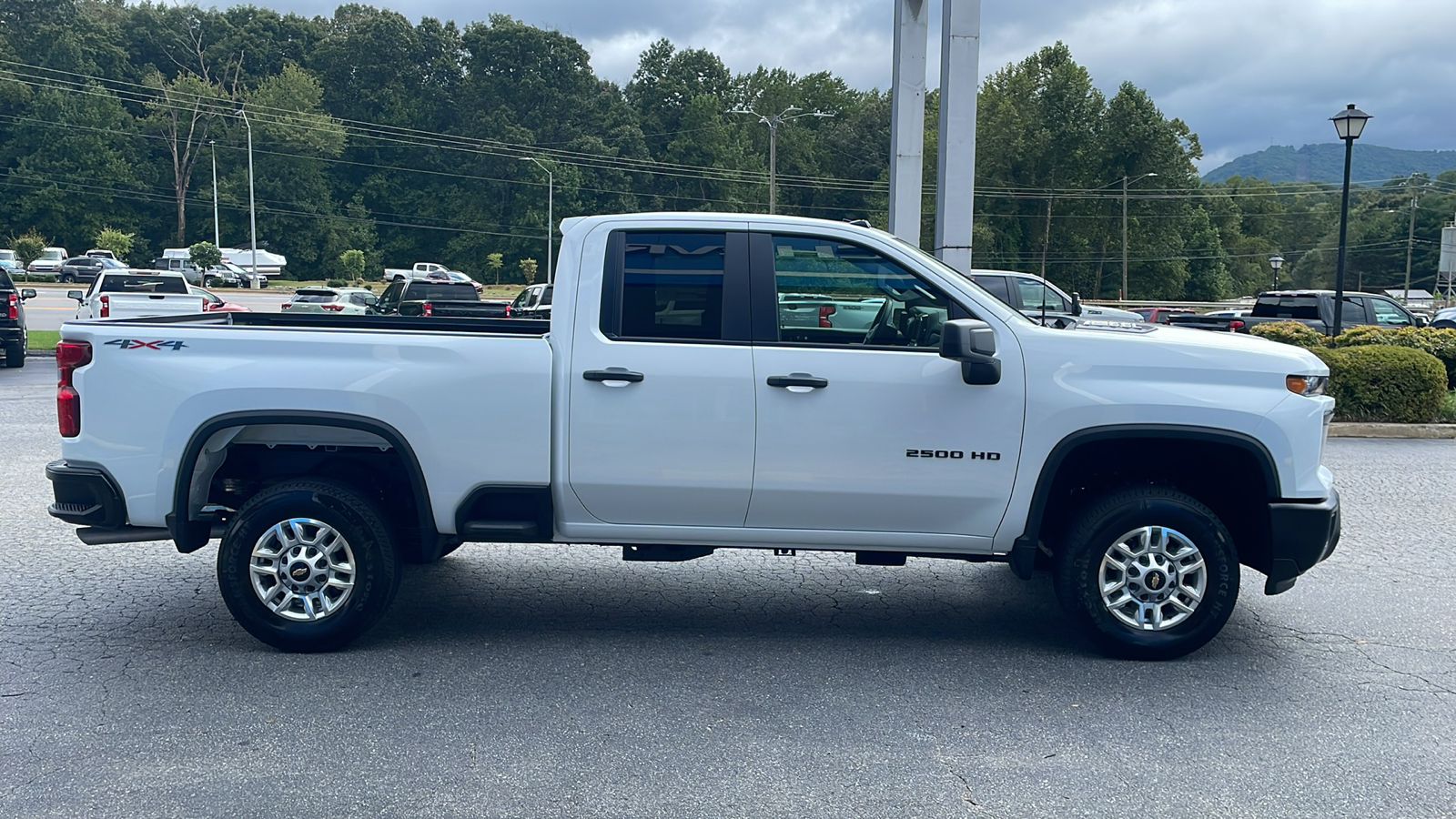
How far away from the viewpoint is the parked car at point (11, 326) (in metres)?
19.3

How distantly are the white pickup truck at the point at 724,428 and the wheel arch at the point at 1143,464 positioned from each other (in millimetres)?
14

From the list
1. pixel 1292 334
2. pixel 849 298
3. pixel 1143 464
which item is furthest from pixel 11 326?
pixel 1292 334

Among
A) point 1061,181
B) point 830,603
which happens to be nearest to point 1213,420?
point 830,603

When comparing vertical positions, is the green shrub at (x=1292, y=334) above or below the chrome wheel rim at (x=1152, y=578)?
above

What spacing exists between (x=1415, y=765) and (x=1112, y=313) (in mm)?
20166

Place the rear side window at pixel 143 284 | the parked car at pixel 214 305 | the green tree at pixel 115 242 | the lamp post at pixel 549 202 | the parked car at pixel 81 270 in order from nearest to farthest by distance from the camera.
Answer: the parked car at pixel 214 305, the rear side window at pixel 143 284, the parked car at pixel 81 270, the green tree at pixel 115 242, the lamp post at pixel 549 202

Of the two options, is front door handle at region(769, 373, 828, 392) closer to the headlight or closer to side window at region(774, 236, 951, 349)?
side window at region(774, 236, 951, 349)

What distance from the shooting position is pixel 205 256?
66.4 m

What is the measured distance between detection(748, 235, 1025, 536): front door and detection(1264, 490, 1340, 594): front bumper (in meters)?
1.21

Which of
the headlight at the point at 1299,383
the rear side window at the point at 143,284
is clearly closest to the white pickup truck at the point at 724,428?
the headlight at the point at 1299,383

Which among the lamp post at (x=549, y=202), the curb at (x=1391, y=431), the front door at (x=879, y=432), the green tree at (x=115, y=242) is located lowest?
the curb at (x=1391, y=431)

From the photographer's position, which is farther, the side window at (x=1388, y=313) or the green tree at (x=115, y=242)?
the green tree at (x=115, y=242)

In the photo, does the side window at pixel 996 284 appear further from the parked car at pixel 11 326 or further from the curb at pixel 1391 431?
the parked car at pixel 11 326

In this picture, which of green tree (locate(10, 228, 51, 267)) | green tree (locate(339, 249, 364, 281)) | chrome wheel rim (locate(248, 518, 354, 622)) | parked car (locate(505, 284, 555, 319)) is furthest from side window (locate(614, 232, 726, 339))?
green tree (locate(339, 249, 364, 281))
